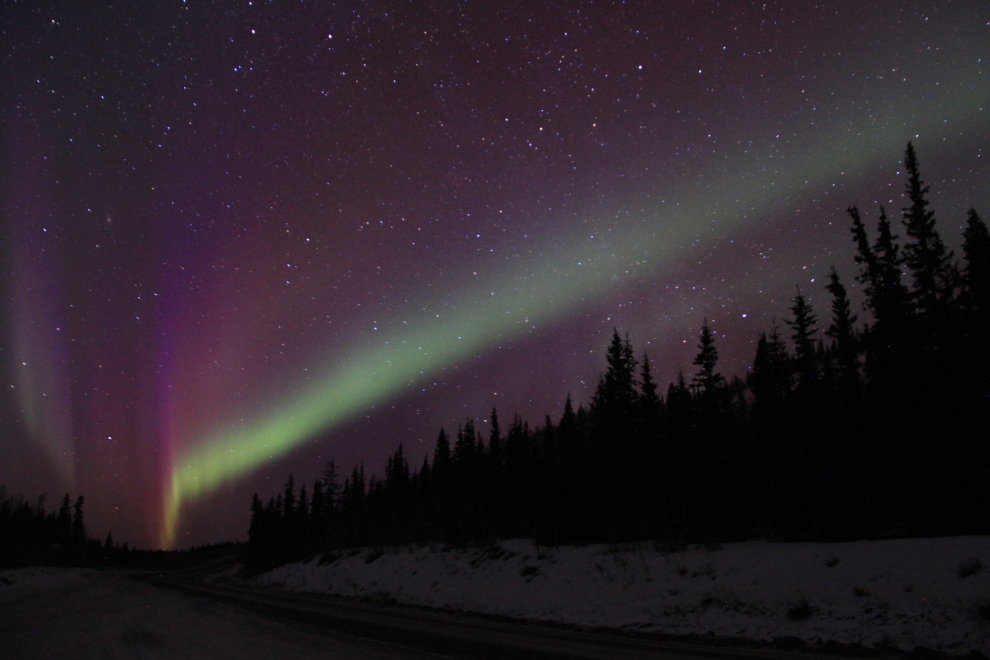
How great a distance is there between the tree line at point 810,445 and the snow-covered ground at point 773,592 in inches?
204

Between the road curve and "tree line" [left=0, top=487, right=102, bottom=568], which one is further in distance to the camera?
"tree line" [left=0, top=487, right=102, bottom=568]

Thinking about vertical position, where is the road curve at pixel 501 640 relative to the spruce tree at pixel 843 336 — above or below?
below

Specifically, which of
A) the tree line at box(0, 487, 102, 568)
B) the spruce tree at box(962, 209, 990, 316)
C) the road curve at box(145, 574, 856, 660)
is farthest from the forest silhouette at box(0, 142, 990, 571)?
the tree line at box(0, 487, 102, 568)

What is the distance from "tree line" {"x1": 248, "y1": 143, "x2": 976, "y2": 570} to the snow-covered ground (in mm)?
5193

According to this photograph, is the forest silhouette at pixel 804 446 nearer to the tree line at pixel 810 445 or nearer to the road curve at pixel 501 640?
the tree line at pixel 810 445

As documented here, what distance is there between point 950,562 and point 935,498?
1221cm

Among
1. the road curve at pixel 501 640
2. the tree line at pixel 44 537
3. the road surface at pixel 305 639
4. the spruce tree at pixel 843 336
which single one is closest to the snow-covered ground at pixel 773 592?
the road curve at pixel 501 640

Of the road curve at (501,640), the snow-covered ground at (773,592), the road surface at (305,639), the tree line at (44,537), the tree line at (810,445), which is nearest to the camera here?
the road curve at (501,640)

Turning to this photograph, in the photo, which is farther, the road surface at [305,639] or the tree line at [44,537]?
the tree line at [44,537]

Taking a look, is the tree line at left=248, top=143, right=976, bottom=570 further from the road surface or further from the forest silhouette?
the road surface

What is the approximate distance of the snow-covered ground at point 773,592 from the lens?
9977 mm

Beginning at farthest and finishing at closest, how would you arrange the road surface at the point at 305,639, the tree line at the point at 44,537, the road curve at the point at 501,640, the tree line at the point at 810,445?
the tree line at the point at 44,537, the tree line at the point at 810,445, the road surface at the point at 305,639, the road curve at the point at 501,640

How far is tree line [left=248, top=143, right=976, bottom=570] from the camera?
21797 mm

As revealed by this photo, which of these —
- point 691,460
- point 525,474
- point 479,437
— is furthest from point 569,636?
point 479,437
